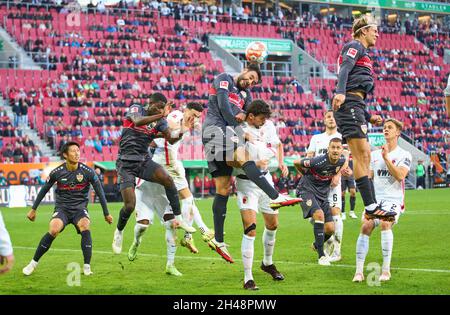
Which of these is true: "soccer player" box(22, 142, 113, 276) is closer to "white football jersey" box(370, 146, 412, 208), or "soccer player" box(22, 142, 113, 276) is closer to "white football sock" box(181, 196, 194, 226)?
"white football sock" box(181, 196, 194, 226)

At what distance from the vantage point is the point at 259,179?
10.4 meters

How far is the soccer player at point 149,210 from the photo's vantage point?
12862 millimetres

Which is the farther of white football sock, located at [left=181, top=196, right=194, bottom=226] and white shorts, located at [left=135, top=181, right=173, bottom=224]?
white football sock, located at [left=181, top=196, right=194, bottom=226]

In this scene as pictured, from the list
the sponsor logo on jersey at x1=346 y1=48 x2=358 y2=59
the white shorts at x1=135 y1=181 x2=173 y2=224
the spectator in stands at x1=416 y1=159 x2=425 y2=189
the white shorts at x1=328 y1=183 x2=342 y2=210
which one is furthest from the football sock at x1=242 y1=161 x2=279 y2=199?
the spectator in stands at x1=416 y1=159 x2=425 y2=189

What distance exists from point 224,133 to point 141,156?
2.22m

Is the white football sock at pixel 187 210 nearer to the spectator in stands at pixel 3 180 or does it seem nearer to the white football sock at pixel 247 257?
the white football sock at pixel 247 257

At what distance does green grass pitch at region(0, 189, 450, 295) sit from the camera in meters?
10.5

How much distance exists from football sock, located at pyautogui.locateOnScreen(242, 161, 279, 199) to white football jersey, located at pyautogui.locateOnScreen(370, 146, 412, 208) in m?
1.98

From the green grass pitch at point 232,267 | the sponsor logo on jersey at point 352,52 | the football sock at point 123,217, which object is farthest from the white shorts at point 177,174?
the sponsor logo on jersey at point 352,52

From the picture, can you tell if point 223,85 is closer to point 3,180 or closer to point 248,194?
point 248,194

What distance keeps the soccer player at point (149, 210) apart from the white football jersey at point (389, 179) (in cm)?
326
